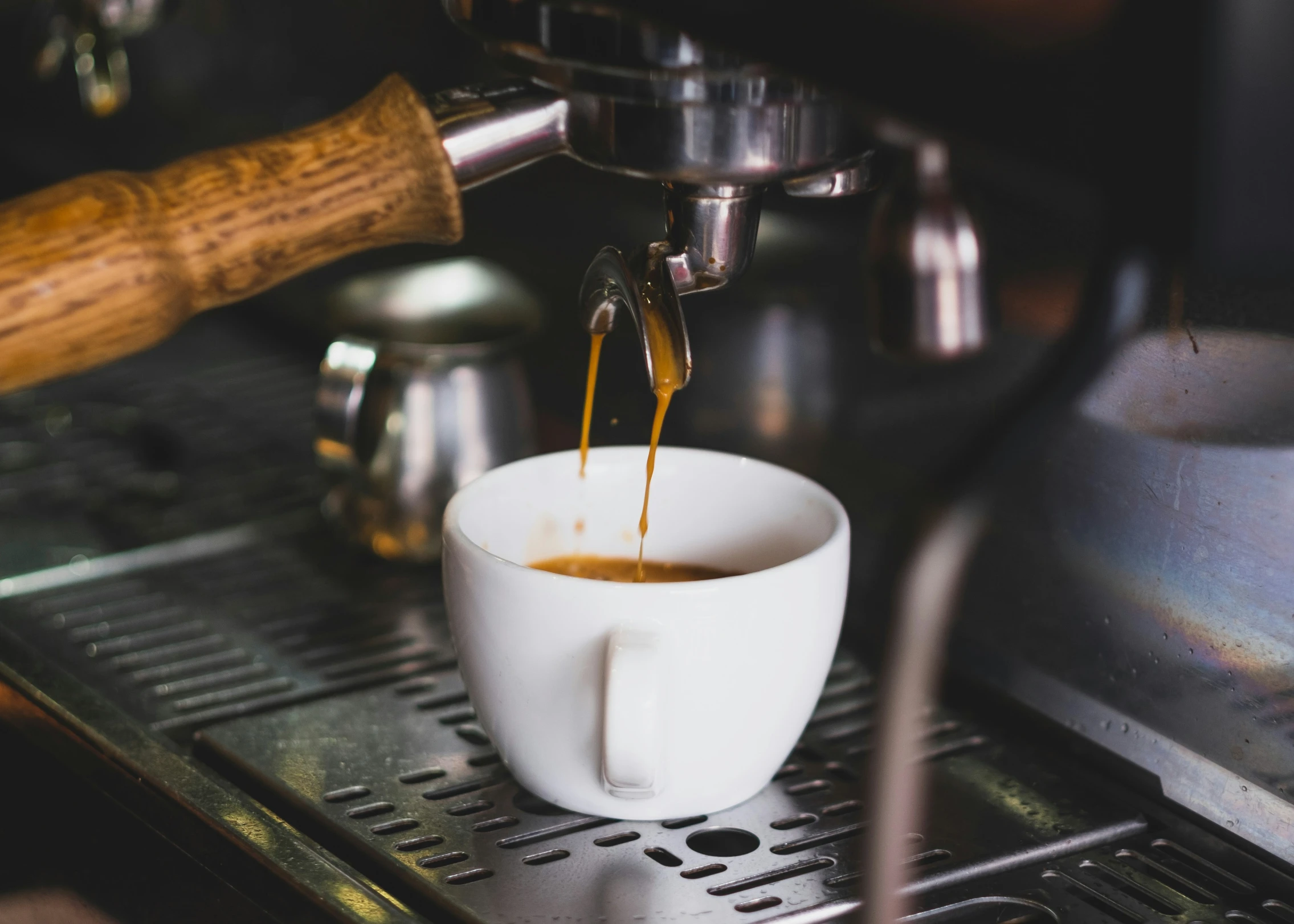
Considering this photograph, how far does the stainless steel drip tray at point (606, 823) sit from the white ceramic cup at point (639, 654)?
0.02 m

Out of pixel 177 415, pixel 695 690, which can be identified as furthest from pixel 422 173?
pixel 177 415

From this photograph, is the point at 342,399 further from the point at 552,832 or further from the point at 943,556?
the point at 943,556

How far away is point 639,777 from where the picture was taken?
0.46 metres

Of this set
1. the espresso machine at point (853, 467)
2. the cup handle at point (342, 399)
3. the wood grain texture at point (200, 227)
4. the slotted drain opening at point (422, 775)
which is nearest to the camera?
the espresso machine at point (853, 467)

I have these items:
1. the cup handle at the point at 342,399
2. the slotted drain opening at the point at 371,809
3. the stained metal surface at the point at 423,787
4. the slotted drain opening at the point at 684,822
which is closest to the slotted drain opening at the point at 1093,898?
the stained metal surface at the point at 423,787

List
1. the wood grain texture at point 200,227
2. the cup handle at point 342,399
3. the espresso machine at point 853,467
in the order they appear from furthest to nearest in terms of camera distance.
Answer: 1. the cup handle at point 342,399
2. the wood grain texture at point 200,227
3. the espresso machine at point 853,467

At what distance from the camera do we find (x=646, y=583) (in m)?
0.49

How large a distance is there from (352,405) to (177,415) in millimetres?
216

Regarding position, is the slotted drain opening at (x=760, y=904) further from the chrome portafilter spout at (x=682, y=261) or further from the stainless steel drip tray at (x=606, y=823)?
the chrome portafilter spout at (x=682, y=261)

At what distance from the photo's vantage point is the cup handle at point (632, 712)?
17.7 inches

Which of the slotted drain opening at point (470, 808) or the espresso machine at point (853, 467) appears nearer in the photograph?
the espresso machine at point (853, 467)

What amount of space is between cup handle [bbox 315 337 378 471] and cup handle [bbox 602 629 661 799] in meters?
0.28

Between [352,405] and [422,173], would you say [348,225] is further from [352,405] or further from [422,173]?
[352,405]

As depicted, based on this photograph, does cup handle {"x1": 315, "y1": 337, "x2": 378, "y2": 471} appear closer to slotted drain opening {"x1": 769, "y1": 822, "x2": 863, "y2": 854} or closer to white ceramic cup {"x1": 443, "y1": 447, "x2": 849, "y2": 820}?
white ceramic cup {"x1": 443, "y1": 447, "x2": 849, "y2": 820}
